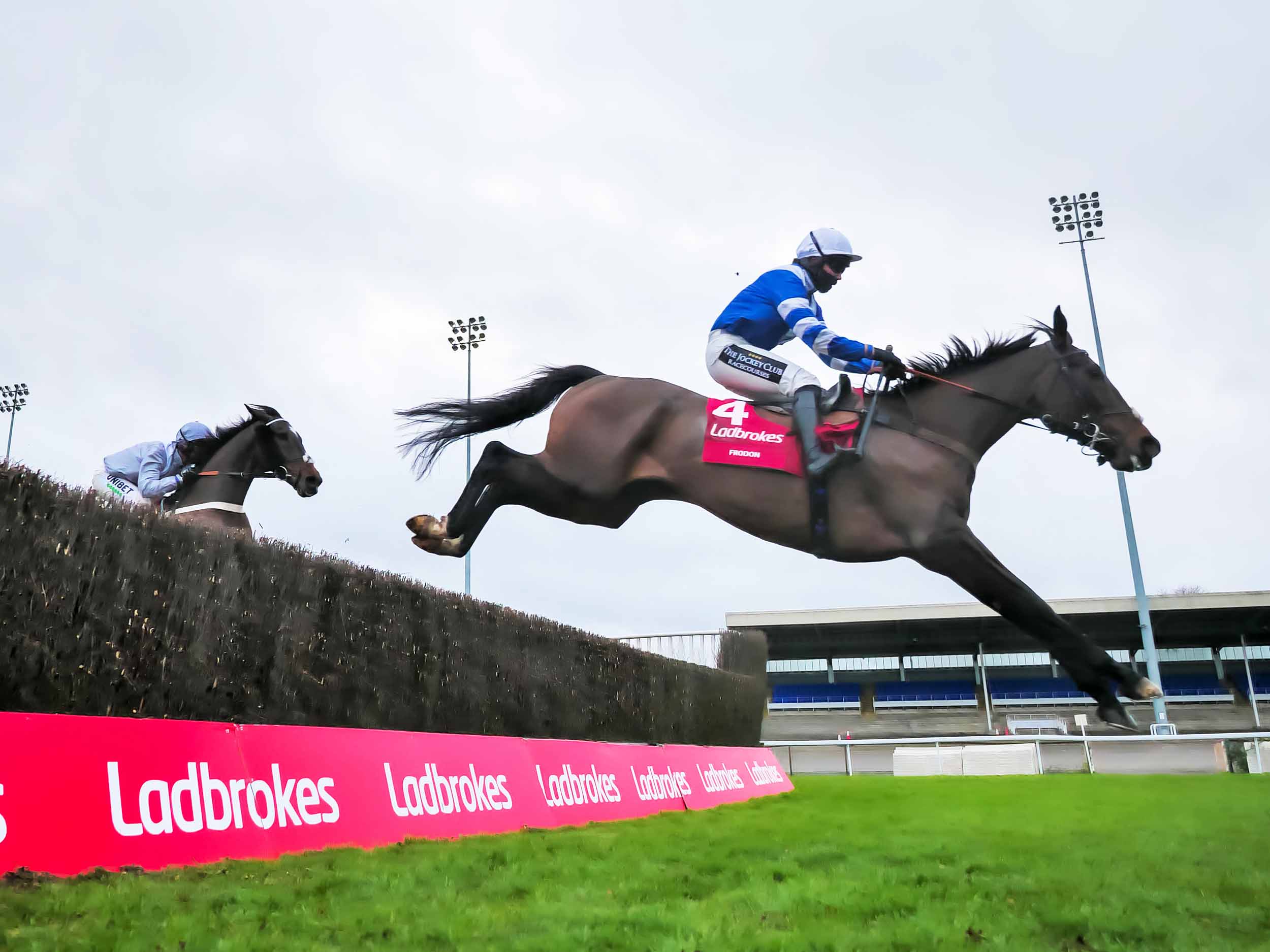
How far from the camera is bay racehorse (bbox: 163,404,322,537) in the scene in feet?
22.1

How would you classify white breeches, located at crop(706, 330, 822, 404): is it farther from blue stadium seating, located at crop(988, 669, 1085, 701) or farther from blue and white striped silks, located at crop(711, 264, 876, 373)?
blue stadium seating, located at crop(988, 669, 1085, 701)

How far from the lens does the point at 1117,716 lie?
90.3 inches

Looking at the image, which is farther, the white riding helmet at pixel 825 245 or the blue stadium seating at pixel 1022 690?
the blue stadium seating at pixel 1022 690

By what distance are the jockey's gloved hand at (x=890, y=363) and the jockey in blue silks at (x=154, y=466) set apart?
5.79 m

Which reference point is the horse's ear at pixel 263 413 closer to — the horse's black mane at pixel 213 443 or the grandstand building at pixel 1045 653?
the horse's black mane at pixel 213 443

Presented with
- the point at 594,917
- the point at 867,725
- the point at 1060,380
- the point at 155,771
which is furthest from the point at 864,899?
the point at 867,725

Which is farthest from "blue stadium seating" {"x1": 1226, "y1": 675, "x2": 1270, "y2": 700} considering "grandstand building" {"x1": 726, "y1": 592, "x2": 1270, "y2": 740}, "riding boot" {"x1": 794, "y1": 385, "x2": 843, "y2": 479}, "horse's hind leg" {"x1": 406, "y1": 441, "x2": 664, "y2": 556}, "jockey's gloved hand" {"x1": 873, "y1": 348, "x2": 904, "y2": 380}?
"horse's hind leg" {"x1": 406, "y1": 441, "x2": 664, "y2": 556}

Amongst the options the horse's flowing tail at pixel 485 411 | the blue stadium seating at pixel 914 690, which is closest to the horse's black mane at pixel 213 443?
the horse's flowing tail at pixel 485 411

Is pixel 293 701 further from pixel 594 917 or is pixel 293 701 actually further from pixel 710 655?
pixel 710 655

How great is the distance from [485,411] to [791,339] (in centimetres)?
101

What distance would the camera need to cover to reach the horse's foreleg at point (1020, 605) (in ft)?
7.67

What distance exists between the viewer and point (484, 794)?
5887 millimetres

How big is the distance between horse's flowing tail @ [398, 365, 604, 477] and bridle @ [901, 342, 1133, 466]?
1119mm

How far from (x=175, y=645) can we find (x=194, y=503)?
85.3 inches
